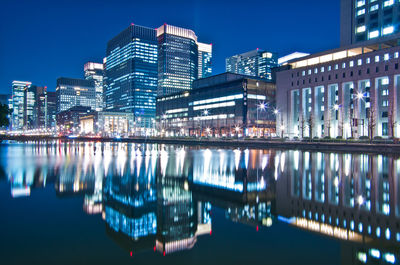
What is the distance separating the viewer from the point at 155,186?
64.7 ft

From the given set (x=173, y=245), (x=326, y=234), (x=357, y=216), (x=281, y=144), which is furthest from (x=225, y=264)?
(x=281, y=144)

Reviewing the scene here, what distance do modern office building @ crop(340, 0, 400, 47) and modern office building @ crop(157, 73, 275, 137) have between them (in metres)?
41.9

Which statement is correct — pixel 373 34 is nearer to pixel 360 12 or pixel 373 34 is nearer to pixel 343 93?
pixel 360 12

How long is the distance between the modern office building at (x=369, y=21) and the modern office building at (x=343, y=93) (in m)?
5.29

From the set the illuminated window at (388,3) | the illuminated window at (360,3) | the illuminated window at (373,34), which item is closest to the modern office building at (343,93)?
the illuminated window at (373,34)

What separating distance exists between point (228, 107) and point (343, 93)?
5759cm

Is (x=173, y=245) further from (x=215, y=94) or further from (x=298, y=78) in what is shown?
(x=215, y=94)

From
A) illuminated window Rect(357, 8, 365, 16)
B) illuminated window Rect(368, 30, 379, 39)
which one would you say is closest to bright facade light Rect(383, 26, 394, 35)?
illuminated window Rect(368, 30, 379, 39)

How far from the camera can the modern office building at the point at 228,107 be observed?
→ 434 ft

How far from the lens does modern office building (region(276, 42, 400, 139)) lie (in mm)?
78062

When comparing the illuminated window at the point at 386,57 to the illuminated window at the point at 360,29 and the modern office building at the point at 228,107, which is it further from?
the modern office building at the point at 228,107

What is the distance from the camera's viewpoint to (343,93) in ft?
294

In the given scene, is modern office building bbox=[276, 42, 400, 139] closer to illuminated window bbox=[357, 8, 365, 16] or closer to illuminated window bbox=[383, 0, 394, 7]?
illuminated window bbox=[383, 0, 394, 7]

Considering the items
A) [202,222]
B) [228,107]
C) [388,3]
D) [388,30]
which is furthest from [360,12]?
[202,222]
